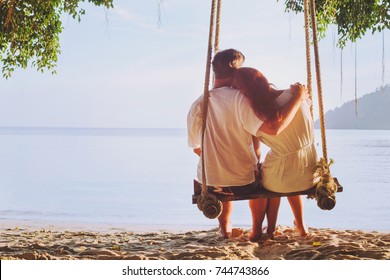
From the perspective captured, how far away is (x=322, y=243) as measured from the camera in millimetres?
3658

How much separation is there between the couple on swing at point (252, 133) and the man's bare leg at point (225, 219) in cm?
20

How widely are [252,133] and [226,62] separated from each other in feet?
1.61

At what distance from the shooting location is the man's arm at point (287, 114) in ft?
11.0

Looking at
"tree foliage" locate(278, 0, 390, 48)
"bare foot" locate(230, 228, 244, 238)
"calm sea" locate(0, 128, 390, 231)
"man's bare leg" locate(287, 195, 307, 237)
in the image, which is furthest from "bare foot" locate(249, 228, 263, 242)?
"calm sea" locate(0, 128, 390, 231)

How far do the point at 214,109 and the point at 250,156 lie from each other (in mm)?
379

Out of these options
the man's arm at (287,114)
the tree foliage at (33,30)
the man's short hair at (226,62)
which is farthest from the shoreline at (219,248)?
the tree foliage at (33,30)

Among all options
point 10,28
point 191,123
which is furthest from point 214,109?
point 10,28

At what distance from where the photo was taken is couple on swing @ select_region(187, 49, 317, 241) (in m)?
3.41

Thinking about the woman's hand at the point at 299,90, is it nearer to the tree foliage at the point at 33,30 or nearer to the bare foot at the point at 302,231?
the bare foot at the point at 302,231

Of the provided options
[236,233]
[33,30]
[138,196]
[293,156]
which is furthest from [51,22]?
[138,196]

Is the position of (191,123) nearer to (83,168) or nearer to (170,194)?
(170,194)

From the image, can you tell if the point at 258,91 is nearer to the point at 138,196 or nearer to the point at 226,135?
the point at 226,135

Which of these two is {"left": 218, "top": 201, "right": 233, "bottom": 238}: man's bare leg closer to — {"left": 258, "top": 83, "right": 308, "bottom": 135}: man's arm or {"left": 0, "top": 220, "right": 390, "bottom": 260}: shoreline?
{"left": 0, "top": 220, "right": 390, "bottom": 260}: shoreline

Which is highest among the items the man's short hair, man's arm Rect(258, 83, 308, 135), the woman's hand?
the man's short hair
